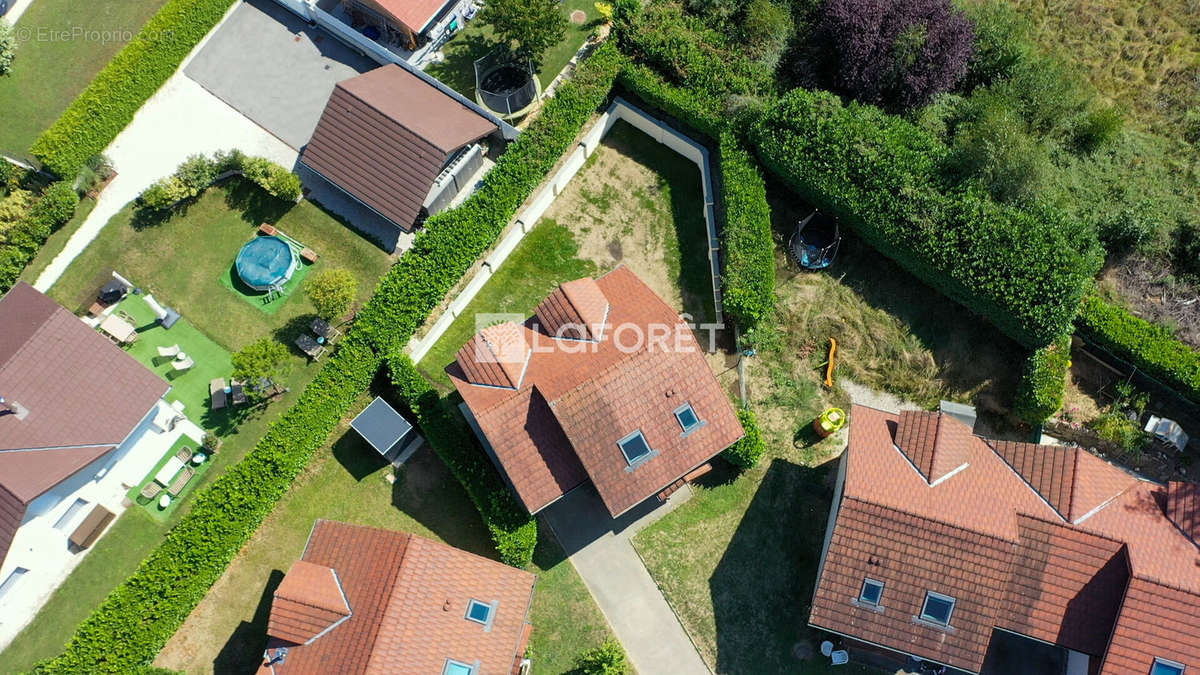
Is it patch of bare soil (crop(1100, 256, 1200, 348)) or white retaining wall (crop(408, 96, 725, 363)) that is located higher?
patch of bare soil (crop(1100, 256, 1200, 348))

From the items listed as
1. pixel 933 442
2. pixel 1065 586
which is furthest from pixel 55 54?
pixel 1065 586

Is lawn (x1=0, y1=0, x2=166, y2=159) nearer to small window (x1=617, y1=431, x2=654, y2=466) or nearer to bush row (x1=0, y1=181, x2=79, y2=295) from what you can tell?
bush row (x1=0, y1=181, x2=79, y2=295)

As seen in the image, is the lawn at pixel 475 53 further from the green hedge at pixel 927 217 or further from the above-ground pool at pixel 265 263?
the above-ground pool at pixel 265 263

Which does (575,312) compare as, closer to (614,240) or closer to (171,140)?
(614,240)

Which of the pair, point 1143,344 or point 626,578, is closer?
point 1143,344

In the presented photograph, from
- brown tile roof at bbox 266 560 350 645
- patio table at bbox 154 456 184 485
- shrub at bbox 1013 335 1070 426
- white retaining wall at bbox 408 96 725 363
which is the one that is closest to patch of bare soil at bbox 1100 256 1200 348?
shrub at bbox 1013 335 1070 426

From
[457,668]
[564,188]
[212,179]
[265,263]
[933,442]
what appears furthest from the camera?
[564,188]
